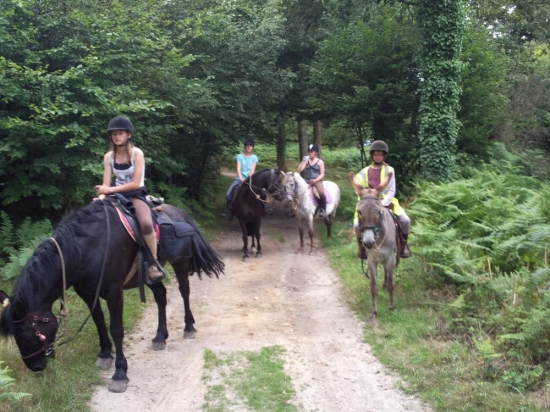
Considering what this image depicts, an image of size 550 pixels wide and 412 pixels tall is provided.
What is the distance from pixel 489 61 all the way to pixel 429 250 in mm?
10947

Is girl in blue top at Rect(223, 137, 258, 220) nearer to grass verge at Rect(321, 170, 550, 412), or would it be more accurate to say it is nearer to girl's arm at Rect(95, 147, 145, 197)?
grass verge at Rect(321, 170, 550, 412)

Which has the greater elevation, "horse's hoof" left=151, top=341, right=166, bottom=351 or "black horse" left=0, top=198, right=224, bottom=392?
"black horse" left=0, top=198, right=224, bottom=392

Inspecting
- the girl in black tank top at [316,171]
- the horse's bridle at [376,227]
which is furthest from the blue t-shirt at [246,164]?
the horse's bridle at [376,227]

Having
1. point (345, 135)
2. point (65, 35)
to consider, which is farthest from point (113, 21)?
point (345, 135)

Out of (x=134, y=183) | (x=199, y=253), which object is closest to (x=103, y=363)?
(x=199, y=253)

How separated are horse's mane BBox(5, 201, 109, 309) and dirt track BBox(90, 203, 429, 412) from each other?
4.44ft

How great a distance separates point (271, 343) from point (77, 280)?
2.78 metres

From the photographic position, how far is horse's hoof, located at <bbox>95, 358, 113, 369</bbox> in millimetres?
5992

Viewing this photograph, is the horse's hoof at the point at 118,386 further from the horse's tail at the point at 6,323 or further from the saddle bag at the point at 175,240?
the saddle bag at the point at 175,240

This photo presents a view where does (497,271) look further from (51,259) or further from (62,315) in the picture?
(51,259)

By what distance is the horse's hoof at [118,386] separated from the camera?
5426mm

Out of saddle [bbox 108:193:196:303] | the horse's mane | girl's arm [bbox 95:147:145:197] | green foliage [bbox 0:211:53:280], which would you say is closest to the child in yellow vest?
saddle [bbox 108:193:196:303]

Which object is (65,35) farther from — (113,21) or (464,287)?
(464,287)

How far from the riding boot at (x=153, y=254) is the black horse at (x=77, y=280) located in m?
0.16
